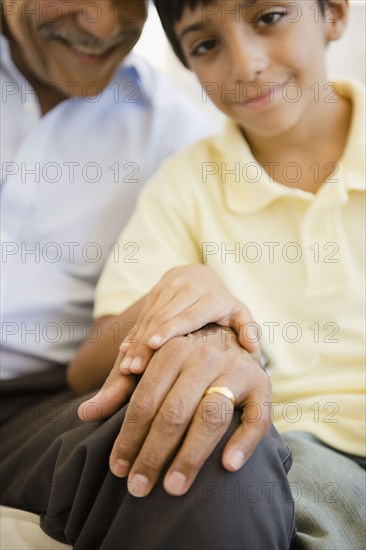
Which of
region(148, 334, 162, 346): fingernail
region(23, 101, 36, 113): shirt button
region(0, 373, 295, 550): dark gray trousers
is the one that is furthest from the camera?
region(23, 101, 36, 113): shirt button

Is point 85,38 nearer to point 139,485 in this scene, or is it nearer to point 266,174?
point 266,174

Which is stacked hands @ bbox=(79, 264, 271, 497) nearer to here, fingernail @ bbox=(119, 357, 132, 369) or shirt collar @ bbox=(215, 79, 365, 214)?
fingernail @ bbox=(119, 357, 132, 369)

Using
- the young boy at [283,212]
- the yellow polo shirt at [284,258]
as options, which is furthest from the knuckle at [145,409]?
the yellow polo shirt at [284,258]

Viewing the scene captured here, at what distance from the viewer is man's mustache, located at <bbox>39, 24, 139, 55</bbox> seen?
1101 millimetres

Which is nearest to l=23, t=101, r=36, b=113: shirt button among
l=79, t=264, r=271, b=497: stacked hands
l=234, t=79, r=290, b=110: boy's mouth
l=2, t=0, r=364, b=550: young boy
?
l=2, t=0, r=364, b=550: young boy

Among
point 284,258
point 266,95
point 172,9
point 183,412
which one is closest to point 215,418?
point 183,412

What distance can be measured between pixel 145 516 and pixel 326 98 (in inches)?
26.9

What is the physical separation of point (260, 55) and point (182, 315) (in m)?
0.40

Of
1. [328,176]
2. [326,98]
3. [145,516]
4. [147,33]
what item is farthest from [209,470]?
[147,33]

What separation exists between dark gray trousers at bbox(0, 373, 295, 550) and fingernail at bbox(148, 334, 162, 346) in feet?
0.28

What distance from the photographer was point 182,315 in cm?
81

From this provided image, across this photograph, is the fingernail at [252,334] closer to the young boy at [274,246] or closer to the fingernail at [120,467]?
the young boy at [274,246]

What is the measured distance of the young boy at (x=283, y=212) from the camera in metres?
0.95

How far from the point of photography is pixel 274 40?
962mm
